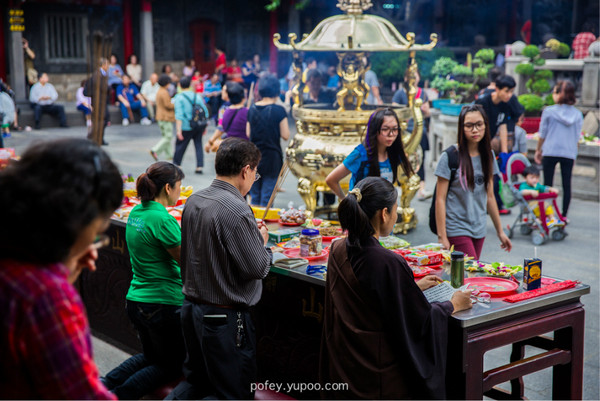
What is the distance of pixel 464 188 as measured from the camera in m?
4.69

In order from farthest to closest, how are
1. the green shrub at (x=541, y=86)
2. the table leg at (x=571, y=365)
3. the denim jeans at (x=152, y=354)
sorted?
the green shrub at (x=541, y=86)
the denim jeans at (x=152, y=354)
the table leg at (x=571, y=365)

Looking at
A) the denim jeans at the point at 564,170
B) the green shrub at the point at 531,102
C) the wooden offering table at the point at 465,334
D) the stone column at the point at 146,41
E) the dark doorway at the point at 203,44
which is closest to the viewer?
the wooden offering table at the point at 465,334

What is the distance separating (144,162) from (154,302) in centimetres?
916

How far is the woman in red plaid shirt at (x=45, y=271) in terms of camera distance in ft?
4.96

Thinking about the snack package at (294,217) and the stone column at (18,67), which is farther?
the stone column at (18,67)

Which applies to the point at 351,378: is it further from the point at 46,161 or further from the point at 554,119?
the point at 554,119

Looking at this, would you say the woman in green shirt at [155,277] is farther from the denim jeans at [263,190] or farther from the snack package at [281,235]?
the denim jeans at [263,190]

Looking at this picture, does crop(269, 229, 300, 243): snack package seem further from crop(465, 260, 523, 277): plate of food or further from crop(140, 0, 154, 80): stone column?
crop(140, 0, 154, 80): stone column

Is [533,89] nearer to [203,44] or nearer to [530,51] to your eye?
[530,51]

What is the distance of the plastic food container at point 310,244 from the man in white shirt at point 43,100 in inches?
599

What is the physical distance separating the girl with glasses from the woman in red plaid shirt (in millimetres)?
3383

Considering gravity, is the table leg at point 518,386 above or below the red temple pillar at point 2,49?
below

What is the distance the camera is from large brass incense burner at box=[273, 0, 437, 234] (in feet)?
24.7

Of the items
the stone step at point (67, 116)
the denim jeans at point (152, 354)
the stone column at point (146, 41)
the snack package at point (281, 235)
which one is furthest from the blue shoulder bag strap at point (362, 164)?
the stone column at point (146, 41)
